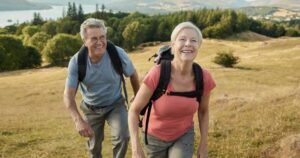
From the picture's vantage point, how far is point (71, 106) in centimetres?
790

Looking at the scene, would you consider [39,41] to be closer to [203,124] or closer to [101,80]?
[101,80]

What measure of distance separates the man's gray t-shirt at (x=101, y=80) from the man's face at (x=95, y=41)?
0.26 metres

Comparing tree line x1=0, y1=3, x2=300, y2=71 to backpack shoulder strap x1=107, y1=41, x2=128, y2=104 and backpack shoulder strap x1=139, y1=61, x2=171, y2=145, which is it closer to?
backpack shoulder strap x1=107, y1=41, x2=128, y2=104

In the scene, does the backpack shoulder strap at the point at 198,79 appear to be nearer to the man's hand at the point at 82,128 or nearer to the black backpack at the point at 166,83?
the black backpack at the point at 166,83

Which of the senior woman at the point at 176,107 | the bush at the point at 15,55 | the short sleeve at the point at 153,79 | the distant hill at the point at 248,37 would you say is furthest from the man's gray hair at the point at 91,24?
the distant hill at the point at 248,37

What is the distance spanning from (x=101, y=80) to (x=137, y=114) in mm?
2398

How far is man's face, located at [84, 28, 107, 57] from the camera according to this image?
802cm

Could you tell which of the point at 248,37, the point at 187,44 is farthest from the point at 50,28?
the point at 187,44

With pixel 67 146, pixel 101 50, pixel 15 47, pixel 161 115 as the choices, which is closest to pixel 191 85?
pixel 161 115

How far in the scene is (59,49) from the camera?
339 ft

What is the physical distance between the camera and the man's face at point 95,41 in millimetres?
8016

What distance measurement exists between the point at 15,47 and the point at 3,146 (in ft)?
287

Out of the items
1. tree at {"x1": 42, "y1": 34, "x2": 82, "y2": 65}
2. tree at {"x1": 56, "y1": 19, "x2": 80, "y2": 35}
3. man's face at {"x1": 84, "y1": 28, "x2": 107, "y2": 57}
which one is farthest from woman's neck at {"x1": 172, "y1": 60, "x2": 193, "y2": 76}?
tree at {"x1": 56, "y1": 19, "x2": 80, "y2": 35}

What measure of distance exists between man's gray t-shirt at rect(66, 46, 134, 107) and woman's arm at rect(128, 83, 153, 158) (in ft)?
7.15
